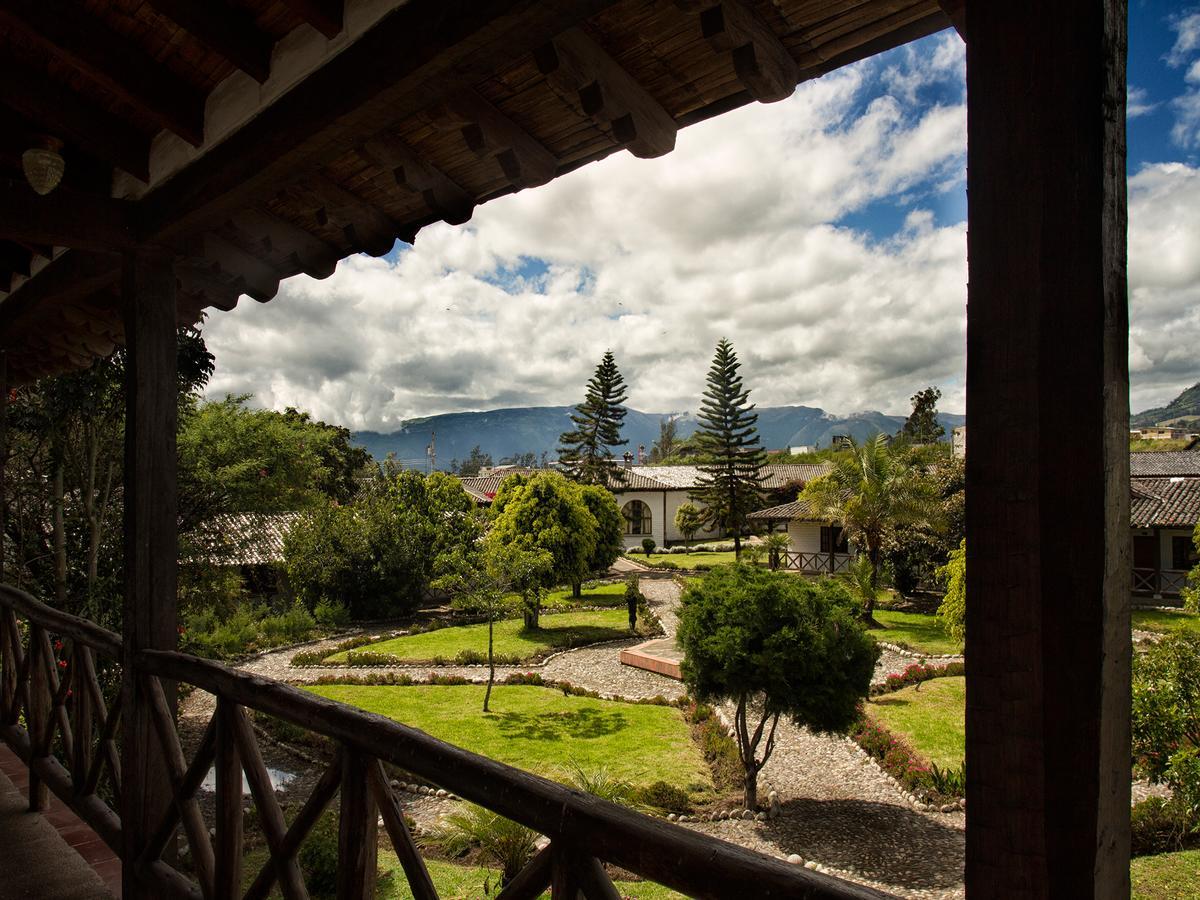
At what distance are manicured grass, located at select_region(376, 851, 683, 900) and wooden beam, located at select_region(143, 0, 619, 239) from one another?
17.3ft

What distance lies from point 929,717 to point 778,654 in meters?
4.11

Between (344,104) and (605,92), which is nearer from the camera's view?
(605,92)

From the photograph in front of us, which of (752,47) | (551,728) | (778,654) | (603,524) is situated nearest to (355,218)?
(752,47)

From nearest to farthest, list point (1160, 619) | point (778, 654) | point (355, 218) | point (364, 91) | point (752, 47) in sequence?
point (752, 47) → point (364, 91) → point (355, 218) → point (778, 654) → point (1160, 619)

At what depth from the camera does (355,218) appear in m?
2.51

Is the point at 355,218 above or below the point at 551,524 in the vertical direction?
above

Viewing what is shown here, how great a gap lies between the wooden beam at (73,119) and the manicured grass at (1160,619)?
55.8ft

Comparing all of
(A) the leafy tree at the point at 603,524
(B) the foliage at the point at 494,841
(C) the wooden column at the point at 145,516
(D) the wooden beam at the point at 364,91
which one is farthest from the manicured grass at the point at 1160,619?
(D) the wooden beam at the point at 364,91

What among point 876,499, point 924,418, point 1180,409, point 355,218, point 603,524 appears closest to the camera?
point 355,218

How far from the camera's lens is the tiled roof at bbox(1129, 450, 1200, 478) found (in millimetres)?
24359

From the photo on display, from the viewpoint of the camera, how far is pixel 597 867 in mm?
1252

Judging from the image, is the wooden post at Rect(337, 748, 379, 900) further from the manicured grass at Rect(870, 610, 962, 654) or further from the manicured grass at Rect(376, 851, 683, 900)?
the manicured grass at Rect(870, 610, 962, 654)

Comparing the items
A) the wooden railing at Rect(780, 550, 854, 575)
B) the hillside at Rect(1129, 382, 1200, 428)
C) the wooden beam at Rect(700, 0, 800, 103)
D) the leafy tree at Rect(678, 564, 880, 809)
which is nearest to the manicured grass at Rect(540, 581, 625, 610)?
the wooden railing at Rect(780, 550, 854, 575)

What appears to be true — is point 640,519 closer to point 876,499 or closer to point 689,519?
point 689,519
